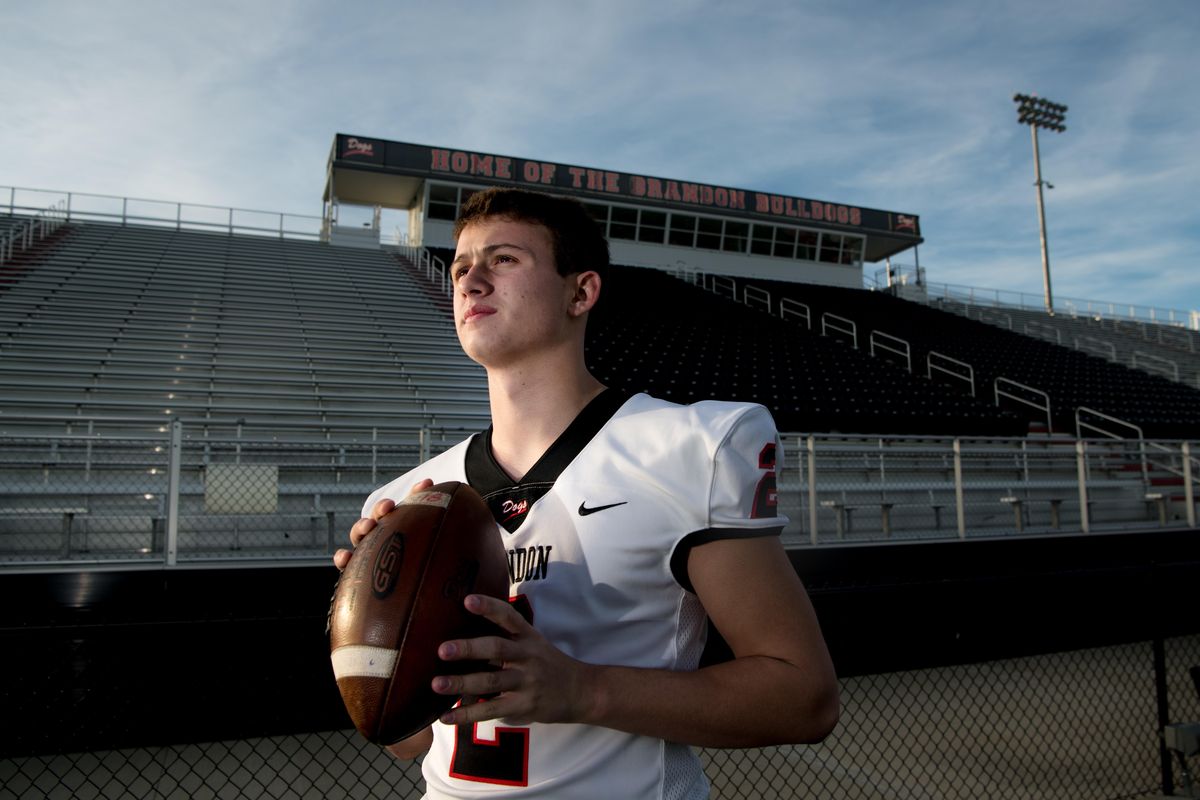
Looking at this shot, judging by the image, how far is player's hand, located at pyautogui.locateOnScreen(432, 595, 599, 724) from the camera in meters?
0.85

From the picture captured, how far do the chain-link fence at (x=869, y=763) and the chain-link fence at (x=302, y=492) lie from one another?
151 cm

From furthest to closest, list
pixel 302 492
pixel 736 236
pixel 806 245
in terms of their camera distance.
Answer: pixel 806 245
pixel 736 236
pixel 302 492

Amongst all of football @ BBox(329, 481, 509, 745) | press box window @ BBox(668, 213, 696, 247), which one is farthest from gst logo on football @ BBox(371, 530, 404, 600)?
press box window @ BBox(668, 213, 696, 247)

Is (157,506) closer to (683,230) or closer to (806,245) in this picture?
(683,230)

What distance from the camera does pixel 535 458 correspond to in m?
1.37

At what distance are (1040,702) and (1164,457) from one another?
8.03 m

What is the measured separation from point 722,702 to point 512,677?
0.29 meters

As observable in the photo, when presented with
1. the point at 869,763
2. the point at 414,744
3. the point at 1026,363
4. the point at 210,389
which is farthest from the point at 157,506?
the point at 1026,363

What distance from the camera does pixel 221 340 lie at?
10727 mm

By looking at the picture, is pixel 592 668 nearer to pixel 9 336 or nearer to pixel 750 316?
pixel 9 336

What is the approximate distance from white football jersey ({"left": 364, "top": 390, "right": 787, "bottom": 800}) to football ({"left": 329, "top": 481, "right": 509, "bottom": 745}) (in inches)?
4.3

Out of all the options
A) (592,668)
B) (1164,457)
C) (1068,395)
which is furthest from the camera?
(1068,395)

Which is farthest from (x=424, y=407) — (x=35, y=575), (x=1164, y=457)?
(x=1164, y=457)

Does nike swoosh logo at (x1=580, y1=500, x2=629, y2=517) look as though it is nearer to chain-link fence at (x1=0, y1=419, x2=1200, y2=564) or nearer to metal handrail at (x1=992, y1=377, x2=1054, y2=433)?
chain-link fence at (x1=0, y1=419, x2=1200, y2=564)
